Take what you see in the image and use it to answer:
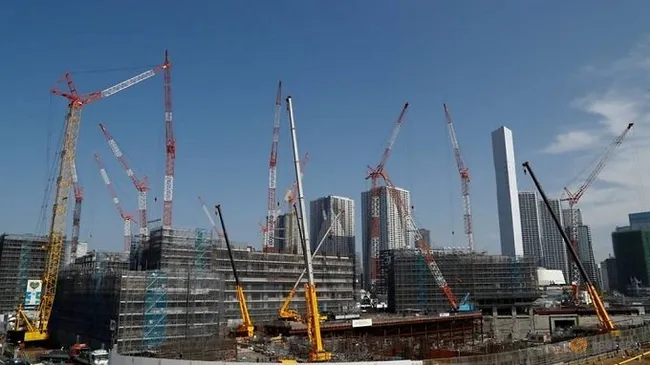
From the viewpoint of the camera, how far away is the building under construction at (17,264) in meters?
143

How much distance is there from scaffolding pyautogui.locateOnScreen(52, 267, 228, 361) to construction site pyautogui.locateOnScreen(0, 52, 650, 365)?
0.16 m

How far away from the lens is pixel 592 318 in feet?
339

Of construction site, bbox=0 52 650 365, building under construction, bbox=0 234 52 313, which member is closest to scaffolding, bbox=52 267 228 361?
construction site, bbox=0 52 650 365

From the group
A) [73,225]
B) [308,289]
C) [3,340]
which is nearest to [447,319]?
[308,289]

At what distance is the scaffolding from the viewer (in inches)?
2608

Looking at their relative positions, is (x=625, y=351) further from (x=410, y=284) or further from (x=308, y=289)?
(x=410, y=284)

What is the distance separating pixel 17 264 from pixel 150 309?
348ft

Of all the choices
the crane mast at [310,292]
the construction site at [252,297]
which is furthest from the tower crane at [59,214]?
the crane mast at [310,292]

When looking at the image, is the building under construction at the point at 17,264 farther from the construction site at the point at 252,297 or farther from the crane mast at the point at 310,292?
the crane mast at the point at 310,292

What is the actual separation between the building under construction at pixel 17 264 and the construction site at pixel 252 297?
384 mm

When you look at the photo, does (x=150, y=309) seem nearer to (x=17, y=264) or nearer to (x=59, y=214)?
(x=59, y=214)

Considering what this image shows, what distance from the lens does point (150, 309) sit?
68.6m

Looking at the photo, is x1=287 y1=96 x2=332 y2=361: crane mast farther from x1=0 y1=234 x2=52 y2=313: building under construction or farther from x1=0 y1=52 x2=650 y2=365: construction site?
x1=0 y1=234 x2=52 y2=313: building under construction

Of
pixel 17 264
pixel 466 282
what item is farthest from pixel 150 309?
pixel 17 264
